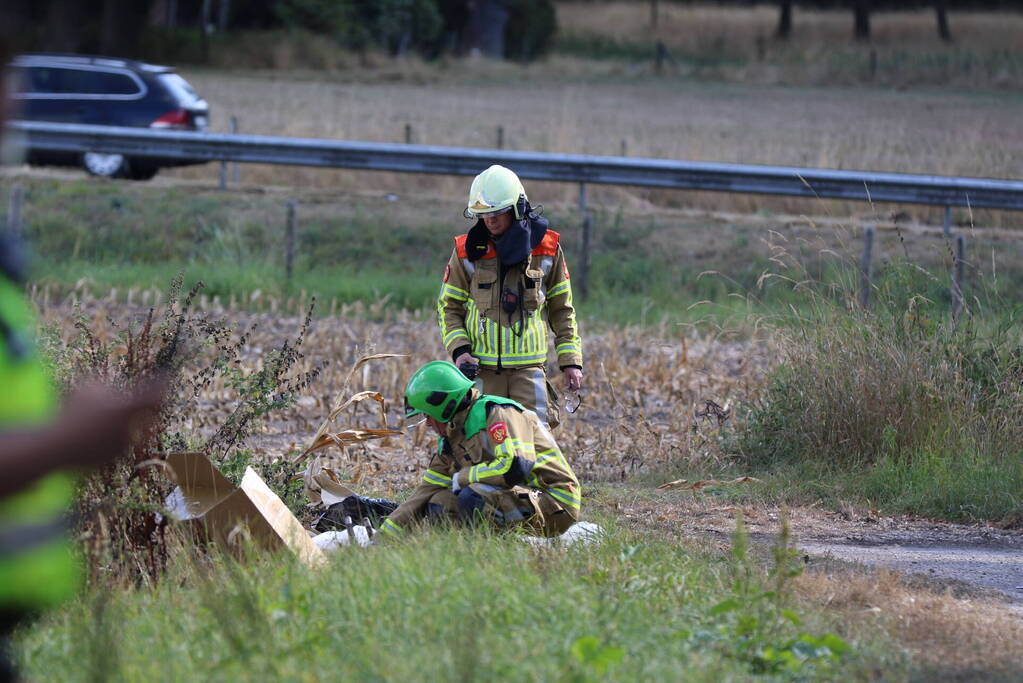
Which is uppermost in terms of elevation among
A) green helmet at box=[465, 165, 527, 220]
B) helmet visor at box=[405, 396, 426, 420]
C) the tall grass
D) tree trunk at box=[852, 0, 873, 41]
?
tree trunk at box=[852, 0, 873, 41]

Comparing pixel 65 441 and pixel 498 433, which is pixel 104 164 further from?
pixel 65 441

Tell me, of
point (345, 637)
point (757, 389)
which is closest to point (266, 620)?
point (345, 637)

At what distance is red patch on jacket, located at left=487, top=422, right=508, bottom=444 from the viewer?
5.58m

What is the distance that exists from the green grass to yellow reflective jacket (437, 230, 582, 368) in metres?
1.53

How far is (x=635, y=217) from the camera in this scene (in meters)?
18.1

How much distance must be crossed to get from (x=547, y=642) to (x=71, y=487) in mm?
2422

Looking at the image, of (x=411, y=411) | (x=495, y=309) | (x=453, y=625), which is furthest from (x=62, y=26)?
(x=453, y=625)

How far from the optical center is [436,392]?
18.4 feet

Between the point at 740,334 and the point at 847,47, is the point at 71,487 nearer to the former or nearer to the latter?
the point at 740,334

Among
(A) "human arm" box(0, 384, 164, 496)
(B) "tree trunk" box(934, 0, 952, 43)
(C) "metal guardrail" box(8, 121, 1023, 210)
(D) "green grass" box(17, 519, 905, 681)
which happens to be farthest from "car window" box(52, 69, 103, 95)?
(B) "tree trunk" box(934, 0, 952, 43)

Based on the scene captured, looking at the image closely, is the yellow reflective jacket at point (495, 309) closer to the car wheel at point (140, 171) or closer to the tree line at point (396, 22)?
the car wheel at point (140, 171)

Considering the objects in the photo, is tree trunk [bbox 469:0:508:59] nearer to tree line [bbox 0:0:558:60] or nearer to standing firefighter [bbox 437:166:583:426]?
tree line [bbox 0:0:558:60]

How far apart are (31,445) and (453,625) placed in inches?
74.0

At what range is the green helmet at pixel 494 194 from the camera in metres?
6.37
